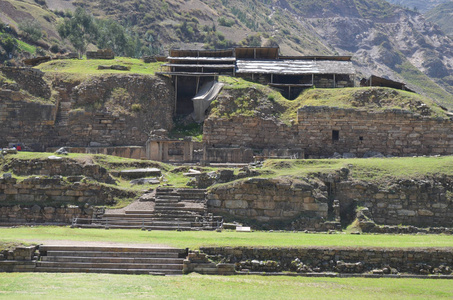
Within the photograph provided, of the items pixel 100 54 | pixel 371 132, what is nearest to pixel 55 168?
pixel 371 132

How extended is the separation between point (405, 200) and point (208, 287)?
14.0 meters

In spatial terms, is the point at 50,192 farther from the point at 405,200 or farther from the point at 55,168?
the point at 405,200

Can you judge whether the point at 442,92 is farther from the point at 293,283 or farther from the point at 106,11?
the point at 293,283

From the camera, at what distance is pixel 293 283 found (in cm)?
1584

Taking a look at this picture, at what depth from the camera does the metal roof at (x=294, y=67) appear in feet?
139

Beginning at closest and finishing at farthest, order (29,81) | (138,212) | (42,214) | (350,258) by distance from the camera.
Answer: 1. (350,258)
2. (138,212)
3. (42,214)
4. (29,81)

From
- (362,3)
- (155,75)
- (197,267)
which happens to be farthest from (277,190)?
(362,3)

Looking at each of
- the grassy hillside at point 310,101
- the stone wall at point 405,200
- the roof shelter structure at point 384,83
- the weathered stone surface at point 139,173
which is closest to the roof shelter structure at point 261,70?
the roof shelter structure at point 384,83

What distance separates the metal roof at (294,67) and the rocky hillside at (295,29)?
4834 centimetres

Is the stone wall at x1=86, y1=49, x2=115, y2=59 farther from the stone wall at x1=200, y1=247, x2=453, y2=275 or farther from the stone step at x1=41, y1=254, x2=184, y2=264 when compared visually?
the stone wall at x1=200, y1=247, x2=453, y2=275

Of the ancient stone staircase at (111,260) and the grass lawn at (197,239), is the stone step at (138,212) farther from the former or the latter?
the ancient stone staircase at (111,260)

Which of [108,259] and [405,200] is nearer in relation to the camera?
[108,259]

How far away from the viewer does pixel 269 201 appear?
25391 millimetres

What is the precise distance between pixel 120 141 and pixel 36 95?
7.11 m
